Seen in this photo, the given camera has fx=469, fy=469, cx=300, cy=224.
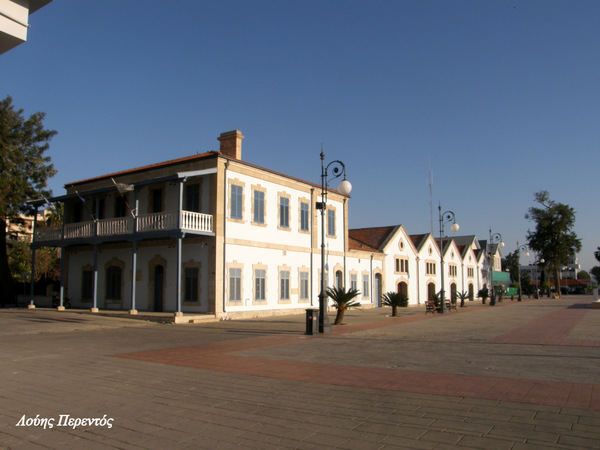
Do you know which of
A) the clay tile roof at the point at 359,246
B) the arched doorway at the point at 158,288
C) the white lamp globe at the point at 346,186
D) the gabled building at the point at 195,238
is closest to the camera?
the white lamp globe at the point at 346,186

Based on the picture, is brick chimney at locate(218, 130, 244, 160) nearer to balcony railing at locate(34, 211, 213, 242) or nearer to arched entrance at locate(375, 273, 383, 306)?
balcony railing at locate(34, 211, 213, 242)

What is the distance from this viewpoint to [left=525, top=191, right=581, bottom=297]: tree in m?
64.0

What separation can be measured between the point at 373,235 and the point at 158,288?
22531 mm

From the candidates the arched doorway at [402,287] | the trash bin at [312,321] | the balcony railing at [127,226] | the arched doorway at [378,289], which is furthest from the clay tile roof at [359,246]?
the trash bin at [312,321]

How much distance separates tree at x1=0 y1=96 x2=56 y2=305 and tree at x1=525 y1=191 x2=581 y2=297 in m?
60.8

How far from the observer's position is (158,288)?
24.7 metres

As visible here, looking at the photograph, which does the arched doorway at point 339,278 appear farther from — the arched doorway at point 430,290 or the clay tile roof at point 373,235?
the arched doorway at point 430,290

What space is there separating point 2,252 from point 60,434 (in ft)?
109

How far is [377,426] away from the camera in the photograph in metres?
5.49

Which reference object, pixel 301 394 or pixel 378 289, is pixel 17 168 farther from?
pixel 301 394

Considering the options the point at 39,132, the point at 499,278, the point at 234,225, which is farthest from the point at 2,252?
the point at 499,278

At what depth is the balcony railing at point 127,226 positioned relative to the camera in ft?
72.3

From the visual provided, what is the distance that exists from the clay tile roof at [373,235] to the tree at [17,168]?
1013 inches

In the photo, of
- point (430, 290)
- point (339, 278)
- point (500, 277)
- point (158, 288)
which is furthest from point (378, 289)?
point (500, 277)
